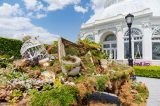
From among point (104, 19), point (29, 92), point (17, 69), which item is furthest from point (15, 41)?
point (104, 19)

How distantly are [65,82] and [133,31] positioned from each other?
3313 centimetres

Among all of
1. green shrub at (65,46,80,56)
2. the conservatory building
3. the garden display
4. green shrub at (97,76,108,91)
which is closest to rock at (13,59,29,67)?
the garden display

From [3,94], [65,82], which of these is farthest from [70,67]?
[3,94]

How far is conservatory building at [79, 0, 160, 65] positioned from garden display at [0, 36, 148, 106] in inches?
978

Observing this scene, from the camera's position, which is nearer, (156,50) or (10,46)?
(10,46)

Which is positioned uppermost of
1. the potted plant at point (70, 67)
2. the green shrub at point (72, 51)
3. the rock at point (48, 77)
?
the green shrub at point (72, 51)

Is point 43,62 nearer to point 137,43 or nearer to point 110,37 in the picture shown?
point 137,43

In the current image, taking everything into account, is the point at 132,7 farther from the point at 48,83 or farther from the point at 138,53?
the point at 48,83

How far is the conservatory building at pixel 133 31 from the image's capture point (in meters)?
36.6

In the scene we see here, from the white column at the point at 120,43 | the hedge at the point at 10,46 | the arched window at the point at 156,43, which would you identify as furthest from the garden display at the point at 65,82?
the white column at the point at 120,43

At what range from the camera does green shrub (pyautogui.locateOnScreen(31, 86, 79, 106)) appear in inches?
200

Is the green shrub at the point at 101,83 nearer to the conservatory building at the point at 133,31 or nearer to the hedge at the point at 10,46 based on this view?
the hedge at the point at 10,46

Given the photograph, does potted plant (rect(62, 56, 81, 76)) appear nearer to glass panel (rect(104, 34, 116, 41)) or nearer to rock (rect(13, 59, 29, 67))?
rock (rect(13, 59, 29, 67))

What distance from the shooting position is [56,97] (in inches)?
207
